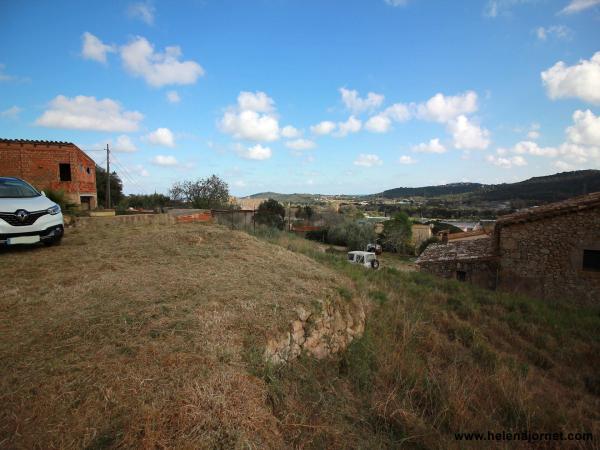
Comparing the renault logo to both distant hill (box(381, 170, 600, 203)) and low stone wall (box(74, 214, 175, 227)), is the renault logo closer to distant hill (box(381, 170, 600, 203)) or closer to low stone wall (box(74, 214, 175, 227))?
low stone wall (box(74, 214, 175, 227))

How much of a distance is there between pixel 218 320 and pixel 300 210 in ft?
127

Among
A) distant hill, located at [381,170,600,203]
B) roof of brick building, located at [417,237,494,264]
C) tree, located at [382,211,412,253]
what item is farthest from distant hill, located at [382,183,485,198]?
roof of brick building, located at [417,237,494,264]

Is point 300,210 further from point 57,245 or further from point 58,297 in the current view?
point 58,297

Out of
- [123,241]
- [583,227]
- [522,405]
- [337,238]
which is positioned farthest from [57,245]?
[337,238]

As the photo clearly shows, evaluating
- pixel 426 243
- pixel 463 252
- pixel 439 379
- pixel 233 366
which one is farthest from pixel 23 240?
pixel 426 243

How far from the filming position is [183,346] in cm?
306

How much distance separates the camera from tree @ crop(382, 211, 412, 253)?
3797 cm

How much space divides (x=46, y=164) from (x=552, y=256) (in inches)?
911

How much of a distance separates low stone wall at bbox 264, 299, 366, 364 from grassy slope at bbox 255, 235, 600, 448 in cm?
19

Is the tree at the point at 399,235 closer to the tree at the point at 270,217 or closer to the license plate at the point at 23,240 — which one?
the tree at the point at 270,217

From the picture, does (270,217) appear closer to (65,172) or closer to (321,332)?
(65,172)

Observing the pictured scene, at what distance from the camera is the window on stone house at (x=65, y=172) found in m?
16.8

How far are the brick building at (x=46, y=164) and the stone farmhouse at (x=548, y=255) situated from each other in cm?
1853

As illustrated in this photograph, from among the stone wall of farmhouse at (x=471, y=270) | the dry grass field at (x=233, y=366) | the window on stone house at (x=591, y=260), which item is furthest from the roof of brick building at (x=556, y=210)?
the dry grass field at (x=233, y=366)
